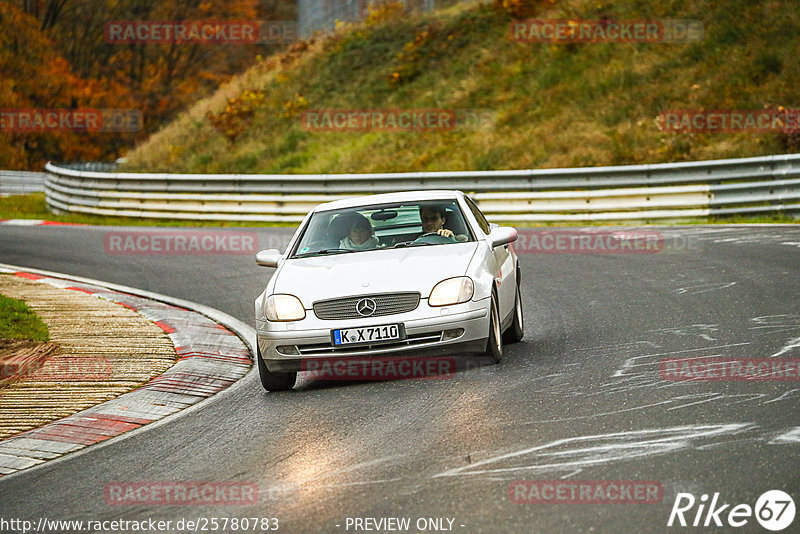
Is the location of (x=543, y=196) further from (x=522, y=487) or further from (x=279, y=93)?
(x=279, y=93)

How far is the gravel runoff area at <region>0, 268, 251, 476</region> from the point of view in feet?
24.3

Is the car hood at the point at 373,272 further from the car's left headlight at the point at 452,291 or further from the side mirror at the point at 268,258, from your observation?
the side mirror at the point at 268,258

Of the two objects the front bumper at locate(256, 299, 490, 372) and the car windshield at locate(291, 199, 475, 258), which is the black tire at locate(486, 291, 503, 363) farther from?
the car windshield at locate(291, 199, 475, 258)

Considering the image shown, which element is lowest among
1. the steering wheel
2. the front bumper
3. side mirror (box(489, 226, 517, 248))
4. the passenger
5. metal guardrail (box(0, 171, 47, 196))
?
metal guardrail (box(0, 171, 47, 196))

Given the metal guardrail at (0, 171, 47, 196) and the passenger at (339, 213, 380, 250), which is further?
the metal guardrail at (0, 171, 47, 196)

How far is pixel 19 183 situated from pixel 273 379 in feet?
106

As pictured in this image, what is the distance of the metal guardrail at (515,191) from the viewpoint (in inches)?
776

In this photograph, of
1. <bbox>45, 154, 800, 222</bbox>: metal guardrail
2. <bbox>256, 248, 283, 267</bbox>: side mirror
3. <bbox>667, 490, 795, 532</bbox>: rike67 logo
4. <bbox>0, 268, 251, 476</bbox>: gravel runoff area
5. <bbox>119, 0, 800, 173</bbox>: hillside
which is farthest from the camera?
<bbox>119, 0, 800, 173</bbox>: hillside

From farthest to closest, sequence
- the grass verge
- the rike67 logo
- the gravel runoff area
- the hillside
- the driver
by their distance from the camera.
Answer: the hillside
the grass verge
the driver
the gravel runoff area
the rike67 logo

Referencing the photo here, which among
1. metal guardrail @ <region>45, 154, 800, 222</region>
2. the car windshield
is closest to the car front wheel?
the car windshield

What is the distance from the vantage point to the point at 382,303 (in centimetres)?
805

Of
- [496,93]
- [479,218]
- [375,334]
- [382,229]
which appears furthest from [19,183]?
[375,334]

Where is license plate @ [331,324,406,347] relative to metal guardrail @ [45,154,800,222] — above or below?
above

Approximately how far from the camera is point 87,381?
890cm
